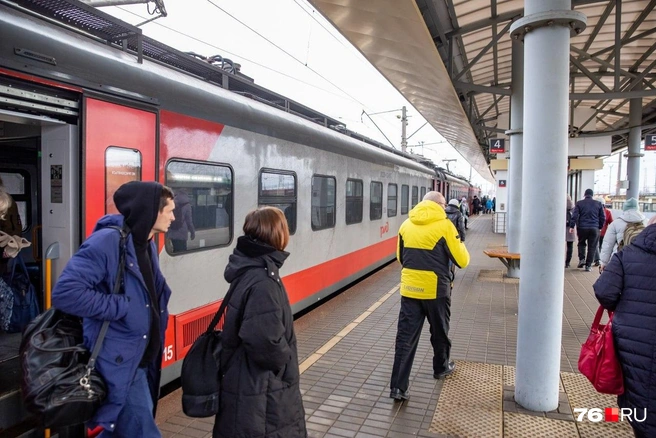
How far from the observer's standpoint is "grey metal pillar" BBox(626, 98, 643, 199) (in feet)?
53.7

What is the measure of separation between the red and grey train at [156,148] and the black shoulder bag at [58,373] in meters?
0.83

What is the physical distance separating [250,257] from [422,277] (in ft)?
6.92

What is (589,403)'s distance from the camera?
3.97 meters

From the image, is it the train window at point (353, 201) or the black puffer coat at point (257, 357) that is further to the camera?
the train window at point (353, 201)

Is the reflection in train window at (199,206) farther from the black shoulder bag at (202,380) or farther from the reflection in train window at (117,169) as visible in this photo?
the black shoulder bag at (202,380)

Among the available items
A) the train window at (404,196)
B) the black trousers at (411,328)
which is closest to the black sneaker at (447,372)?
the black trousers at (411,328)

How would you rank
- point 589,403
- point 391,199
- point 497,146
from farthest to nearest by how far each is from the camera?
point 497,146
point 391,199
point 589,403

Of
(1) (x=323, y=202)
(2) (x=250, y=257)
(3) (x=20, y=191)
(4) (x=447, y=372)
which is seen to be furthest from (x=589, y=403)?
(3) (x=20, y=191)

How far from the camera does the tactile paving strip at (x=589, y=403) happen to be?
3.52 m

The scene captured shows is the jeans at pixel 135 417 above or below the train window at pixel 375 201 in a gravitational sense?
below

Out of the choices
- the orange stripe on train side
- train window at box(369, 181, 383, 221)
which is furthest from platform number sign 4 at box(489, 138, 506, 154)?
the orange stripe on train side

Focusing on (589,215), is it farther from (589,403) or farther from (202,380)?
(202,380)

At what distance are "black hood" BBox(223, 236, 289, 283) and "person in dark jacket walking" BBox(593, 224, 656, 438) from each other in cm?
188

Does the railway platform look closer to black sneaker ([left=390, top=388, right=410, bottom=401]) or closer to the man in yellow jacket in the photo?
black sneaker ([left=390, top=388, right=410, bottom=401])
